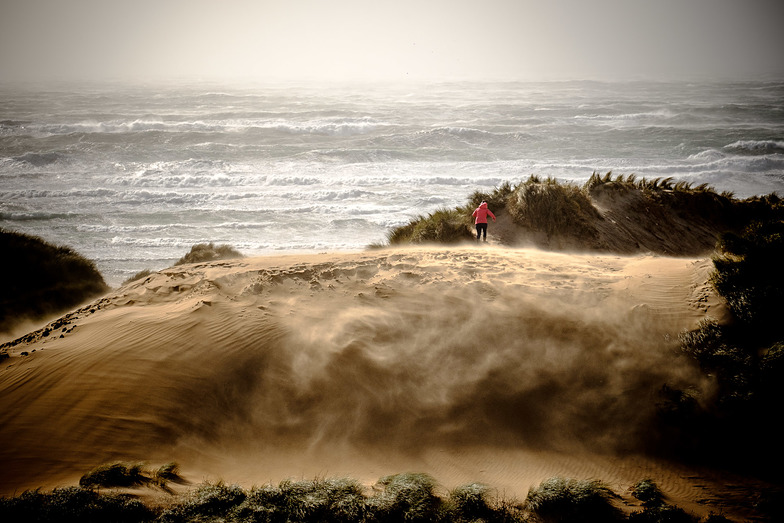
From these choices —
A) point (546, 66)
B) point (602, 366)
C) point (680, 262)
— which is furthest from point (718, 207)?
point (546, 66)

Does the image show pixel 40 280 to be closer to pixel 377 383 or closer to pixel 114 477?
pixel 114 477

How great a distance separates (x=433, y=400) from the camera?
711 cm

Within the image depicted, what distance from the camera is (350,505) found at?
538 cm

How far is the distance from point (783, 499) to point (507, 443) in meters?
3.10

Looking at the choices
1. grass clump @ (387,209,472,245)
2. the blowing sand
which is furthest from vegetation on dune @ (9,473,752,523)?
grass clump @ (387,209,472,245)

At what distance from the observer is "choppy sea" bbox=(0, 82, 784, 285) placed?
2222 centimetres

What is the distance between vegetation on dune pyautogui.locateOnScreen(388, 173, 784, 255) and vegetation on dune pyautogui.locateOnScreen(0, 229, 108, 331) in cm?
979

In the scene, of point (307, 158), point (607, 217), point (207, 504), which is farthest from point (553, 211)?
point (307, 158)

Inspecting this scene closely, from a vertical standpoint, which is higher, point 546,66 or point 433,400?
point 546,66

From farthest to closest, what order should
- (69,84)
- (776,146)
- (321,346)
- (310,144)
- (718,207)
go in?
1. (69,84)
2. (310,144)
3. (776,146)
4. (718,207)
5. (321,346)

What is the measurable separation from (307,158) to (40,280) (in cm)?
2324

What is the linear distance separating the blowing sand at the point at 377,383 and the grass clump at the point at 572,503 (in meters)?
→ 0.28

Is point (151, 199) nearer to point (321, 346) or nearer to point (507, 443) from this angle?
point (321, 346)

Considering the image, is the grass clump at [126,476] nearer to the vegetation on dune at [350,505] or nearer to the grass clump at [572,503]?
the vegetation on dune at [350,505]
